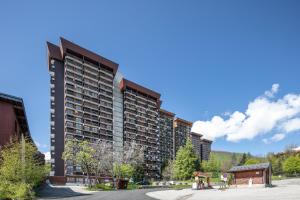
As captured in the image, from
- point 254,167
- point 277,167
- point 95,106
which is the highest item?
point 95,106

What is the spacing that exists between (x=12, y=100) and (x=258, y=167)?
130ft

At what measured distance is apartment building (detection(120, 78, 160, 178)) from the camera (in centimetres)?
14475

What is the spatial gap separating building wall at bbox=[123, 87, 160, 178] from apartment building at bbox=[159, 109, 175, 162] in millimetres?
15412

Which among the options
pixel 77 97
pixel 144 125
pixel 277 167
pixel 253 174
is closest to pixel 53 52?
pixel 77 97

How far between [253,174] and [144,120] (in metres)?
101

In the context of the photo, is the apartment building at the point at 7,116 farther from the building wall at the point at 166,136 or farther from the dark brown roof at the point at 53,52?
the building wall at the point at 166,136

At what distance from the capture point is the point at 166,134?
187375 millimetres

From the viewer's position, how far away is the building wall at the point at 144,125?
14512 centimetres

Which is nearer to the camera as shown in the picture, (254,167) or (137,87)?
(254,167)

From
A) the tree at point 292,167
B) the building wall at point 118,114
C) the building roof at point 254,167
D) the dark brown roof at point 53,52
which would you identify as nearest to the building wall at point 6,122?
the building roof at point 254,167

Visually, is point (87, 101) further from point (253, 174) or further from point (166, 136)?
point (166, 136)

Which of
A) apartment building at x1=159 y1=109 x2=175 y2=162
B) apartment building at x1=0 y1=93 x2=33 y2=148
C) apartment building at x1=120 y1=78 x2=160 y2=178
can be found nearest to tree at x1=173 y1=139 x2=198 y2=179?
apartment building at x1=120 y1=78 x2=160 y2=178

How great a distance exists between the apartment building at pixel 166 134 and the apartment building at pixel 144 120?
50.0ft

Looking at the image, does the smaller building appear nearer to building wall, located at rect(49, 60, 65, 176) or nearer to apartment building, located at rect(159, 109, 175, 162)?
building wall, located at rect(49, 60, 65, 176)
